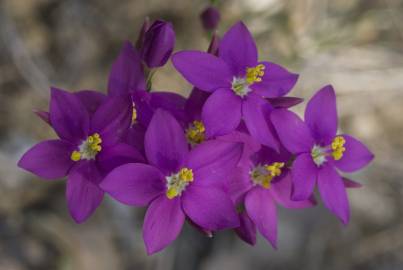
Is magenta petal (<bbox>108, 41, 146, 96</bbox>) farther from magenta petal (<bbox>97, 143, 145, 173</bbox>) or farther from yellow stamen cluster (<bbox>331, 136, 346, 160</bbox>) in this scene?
yellow stamen cluster (<bbox>331, 136, 346, 160</bbox>)

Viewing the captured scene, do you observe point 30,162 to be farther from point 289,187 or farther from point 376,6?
point 376,6

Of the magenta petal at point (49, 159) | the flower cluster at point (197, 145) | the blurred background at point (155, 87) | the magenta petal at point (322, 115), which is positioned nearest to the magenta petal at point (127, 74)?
the flower cluster at point (197, 145)

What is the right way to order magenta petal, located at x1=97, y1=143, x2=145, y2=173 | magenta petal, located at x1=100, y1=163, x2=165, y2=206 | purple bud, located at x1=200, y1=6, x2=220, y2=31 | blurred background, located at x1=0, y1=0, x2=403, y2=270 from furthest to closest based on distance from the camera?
blurred background, located at x1=0, y1=0, x2=403, y2=270 < purple bud, located at x1=200, y1=6, x2=220, y2=31 < magenta petal, located at x1=97, y1=143, x2=145, y2=173 < magenta petal, located at x1=100, y1=163, x2=165, y2=206

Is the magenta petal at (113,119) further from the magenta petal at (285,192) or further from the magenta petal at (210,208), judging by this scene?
the magenta petal at (285,192)

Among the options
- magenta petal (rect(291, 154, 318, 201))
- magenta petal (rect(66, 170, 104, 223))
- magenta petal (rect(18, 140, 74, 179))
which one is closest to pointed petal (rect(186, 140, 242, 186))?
magenta petal (rect(291, 154, 318, 201))

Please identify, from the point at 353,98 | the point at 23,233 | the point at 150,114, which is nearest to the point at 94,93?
the point at 150,114
